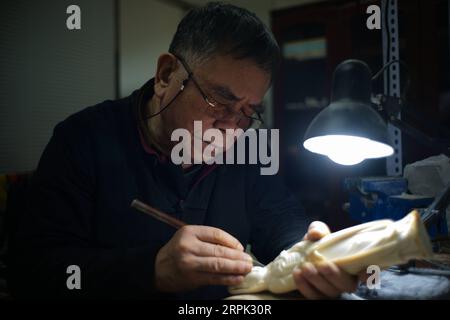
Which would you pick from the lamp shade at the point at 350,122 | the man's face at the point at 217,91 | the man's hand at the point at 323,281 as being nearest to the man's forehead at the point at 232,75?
the man's face at the point at 217,91

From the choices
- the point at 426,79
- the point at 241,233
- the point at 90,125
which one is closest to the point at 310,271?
the point at 241,233

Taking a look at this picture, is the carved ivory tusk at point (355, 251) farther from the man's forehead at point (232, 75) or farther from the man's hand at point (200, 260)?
the man's forehead at point (232, 75)

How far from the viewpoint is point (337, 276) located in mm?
872

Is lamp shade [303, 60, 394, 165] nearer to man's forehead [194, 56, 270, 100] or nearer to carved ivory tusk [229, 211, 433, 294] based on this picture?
carved ivory tusk [229, 211, 433, 294]

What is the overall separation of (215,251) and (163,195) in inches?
18.9

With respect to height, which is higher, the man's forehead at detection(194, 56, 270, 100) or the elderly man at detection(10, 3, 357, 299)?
the man's forehead at detection(194, 56, 270, 100)

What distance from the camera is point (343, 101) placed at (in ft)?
2.89

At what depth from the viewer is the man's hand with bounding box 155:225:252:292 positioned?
93 cm

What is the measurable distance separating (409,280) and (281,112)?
8.57 feet

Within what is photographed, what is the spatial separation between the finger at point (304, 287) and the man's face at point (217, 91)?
0.55 metres

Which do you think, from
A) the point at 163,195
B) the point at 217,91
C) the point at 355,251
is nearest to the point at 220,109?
the point at 217,91

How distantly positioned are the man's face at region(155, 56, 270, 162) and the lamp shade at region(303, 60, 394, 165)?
33 centimetres

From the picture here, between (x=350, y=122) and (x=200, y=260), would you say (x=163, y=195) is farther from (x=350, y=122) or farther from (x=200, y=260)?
(x=350, y=122)

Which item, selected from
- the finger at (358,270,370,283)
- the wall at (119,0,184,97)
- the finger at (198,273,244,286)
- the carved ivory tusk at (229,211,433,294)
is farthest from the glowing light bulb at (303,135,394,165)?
the wall at (119,0,184,97)
